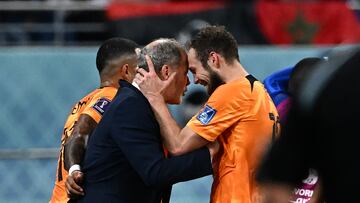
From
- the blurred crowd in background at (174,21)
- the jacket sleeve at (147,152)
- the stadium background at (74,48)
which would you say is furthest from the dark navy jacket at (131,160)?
the blurred crowd in background at (174,21)

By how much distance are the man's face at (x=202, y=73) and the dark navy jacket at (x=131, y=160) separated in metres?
0.34

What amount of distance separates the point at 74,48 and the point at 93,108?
447 centimetres

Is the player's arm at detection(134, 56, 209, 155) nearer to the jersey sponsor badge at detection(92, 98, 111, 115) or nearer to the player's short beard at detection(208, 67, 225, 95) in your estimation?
the player's short beard at detection(208, 67, 225, 95)

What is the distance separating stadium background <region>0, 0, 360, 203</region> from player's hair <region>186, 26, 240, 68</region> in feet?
14.2

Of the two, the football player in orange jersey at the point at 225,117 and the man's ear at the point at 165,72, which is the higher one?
the man's ear at the point at 165,72

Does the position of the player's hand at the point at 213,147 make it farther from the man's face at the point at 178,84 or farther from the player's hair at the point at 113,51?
the player's hair at the point at 113,51

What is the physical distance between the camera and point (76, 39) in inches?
403

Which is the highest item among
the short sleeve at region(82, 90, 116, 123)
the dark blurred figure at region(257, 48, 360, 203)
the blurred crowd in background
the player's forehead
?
the dark blurred figure at region(257, 48, 360, 203)

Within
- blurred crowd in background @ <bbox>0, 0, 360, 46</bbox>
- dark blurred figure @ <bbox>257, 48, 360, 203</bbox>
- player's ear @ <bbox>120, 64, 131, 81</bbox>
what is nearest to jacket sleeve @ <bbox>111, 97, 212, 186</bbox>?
player's ear @ <bbox>120, 64, 131, 81</bbox>

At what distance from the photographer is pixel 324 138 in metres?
2.74

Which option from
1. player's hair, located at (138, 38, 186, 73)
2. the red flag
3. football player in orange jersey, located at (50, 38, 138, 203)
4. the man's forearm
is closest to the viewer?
player's hair, located at (138, 38, 186, 73)

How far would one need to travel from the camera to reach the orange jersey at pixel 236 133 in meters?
4.55

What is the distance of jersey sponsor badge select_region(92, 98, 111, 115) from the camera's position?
→ 16.8 feet

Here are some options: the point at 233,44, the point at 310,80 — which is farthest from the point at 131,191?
the point at 310,80
